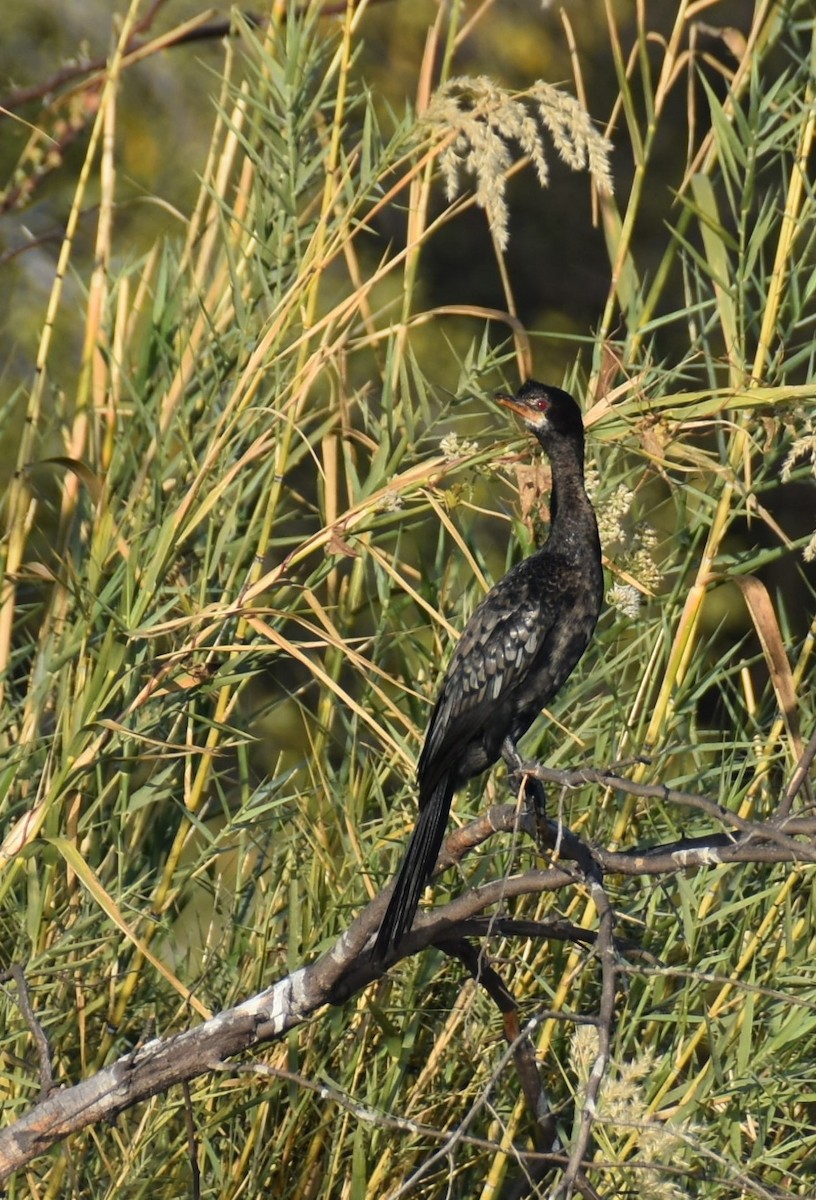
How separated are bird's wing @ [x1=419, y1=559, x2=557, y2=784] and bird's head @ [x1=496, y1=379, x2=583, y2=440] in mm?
267

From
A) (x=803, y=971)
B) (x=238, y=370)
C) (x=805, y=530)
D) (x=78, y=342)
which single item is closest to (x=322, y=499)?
(x=238, y=370)

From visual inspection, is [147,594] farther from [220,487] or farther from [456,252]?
[456,252]

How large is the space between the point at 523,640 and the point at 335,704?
0.34 meters

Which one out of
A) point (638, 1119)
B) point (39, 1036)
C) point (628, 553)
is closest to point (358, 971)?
point (39, 1036)

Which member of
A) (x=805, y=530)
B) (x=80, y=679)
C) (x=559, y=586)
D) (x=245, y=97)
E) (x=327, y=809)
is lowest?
(x=805, y=530)

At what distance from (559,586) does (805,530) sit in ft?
13.2

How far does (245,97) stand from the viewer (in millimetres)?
2521

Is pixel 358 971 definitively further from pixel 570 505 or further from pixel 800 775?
pixel 570 505

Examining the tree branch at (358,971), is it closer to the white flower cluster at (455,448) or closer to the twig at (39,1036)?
the twig at (39,1036)

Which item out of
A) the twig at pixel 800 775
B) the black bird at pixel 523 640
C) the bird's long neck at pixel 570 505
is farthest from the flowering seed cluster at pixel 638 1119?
the bird's long neck at pixel 570 505

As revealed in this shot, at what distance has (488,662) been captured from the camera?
8.30 feet

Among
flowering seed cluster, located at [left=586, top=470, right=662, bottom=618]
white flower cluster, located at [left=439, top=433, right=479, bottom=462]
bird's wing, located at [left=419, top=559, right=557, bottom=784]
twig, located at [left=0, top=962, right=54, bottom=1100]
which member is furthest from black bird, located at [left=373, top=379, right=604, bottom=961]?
twig, located at [left=0, top=962, right=54, bottom=1100]

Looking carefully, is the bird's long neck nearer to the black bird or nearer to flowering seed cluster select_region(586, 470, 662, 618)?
the black bird

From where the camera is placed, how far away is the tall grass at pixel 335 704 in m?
2.24
